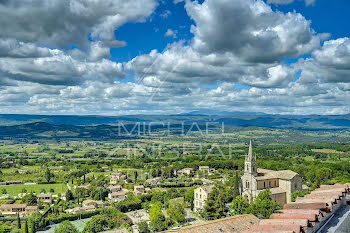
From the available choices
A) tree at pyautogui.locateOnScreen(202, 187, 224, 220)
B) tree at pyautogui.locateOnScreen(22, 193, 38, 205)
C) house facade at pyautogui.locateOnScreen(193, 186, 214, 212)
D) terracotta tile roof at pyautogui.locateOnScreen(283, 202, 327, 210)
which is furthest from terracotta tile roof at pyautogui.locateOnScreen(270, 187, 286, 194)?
tree at pyautogui.locateOnScreen(22, 193, 38, 205)

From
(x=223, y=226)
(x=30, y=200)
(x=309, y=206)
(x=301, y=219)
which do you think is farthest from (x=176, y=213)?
(x=30, y=200)

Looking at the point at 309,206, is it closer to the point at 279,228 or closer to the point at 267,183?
the point at 279,228

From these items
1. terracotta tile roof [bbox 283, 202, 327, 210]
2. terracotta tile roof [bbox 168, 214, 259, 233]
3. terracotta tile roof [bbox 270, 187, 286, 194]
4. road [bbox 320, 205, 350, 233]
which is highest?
terracotta tile roof [bbox 283, 202, 327, 210]

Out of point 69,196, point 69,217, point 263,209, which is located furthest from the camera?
point 69,196

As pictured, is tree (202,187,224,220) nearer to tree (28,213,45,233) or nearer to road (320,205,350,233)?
road (320,205,350,233)

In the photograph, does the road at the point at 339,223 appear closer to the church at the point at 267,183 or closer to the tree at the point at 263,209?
the tree at the point at 263,209

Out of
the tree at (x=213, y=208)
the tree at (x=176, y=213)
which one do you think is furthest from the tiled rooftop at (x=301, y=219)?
the tree at (x=176, y=213)
